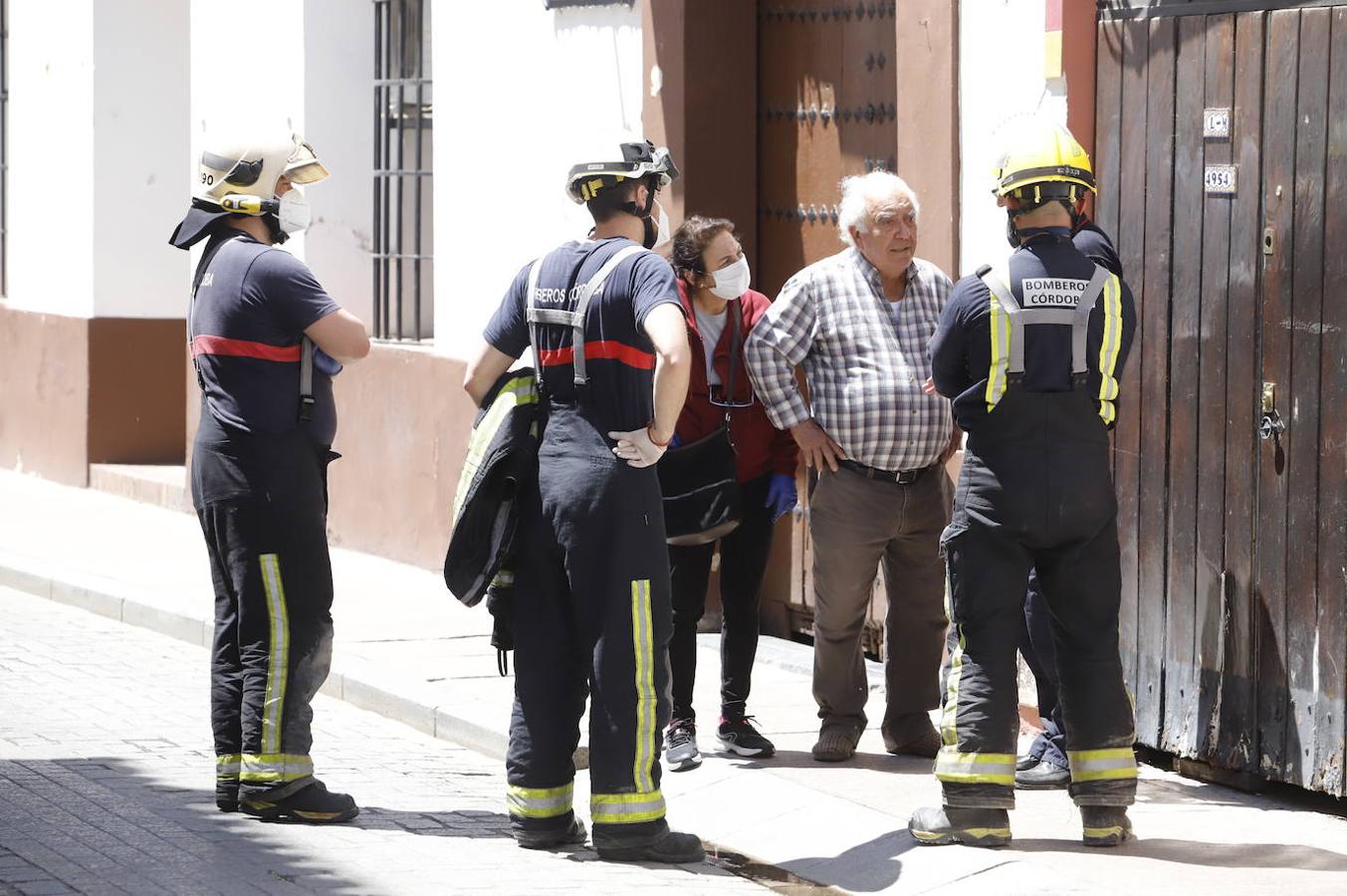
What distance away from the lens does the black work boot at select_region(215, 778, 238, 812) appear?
21.8ft

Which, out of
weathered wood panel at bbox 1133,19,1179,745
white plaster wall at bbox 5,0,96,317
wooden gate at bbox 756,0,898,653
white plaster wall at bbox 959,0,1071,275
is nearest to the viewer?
weathered wood panel at bbox 1133,19,1179,745

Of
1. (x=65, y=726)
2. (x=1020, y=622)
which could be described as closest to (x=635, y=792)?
(x=1020, y=622)

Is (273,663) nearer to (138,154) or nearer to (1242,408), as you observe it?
(1242,408)

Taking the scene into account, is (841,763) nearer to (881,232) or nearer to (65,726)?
(881,232)

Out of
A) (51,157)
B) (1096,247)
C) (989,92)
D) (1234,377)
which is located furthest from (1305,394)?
(51,157)

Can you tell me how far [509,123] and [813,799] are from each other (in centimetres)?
492

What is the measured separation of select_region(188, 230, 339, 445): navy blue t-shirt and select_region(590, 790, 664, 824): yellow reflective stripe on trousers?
57.5 inches

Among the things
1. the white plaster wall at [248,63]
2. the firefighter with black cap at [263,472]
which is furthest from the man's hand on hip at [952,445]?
the white plaster wall at [248,63]

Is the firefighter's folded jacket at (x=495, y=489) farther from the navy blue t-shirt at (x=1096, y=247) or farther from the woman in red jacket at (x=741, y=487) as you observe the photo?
the navy blue t-shirt at (x=1096, y=247)

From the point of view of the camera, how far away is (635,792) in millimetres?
6129

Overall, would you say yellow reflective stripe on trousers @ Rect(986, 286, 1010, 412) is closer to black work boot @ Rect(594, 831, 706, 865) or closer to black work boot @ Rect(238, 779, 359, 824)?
black work boot @ Rect(594, 831, 706, 865)

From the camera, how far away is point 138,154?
47.7ft

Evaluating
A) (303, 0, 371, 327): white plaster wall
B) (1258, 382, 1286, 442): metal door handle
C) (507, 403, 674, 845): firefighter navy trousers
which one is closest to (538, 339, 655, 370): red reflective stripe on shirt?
(507, 403, 674, 845): firefighter navy trousers

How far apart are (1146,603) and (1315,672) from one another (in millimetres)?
717
